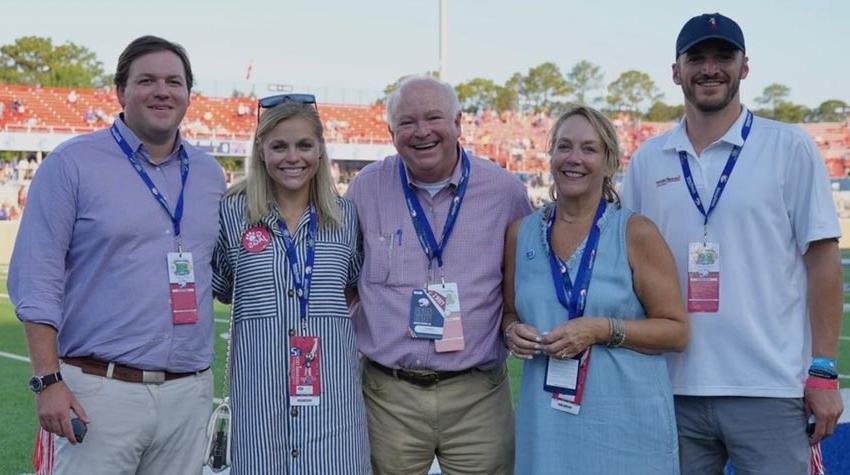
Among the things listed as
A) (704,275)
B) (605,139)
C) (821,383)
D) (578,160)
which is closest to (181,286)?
(578,160)

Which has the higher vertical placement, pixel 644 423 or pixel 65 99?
pixel 65 99

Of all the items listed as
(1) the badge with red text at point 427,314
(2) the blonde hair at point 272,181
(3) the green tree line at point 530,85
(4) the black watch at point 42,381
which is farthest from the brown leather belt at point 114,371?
(3) the green tree line at point 530,85

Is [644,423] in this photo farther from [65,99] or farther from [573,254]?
[65,99]

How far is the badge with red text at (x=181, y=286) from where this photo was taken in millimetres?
3344

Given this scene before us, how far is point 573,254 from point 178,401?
151 cm

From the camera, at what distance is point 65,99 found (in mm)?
47562

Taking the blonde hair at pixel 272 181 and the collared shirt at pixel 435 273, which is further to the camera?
the collared shirt at pixel 435 273

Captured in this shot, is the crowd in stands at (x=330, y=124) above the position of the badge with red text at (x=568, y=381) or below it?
above

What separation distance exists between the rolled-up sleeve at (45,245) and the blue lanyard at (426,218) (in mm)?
1253

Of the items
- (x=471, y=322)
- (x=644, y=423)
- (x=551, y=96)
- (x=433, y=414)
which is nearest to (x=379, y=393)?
(x=433, y=414)

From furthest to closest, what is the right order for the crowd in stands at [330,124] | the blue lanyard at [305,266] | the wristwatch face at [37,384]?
1. the crowd in stands at [330,124]
2. the blue lanyard at [305,266]
3. the wristwatch face at [37,384]

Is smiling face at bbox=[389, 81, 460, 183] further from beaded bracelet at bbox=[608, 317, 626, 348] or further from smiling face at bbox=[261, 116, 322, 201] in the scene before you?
beaded bracelet at bbox=[608, 317, 626, 348]

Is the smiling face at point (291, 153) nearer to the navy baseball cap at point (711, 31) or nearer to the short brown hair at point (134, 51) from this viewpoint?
the short brown hair at point (134, 51)

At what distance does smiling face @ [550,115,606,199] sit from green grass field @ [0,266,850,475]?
145 inches
